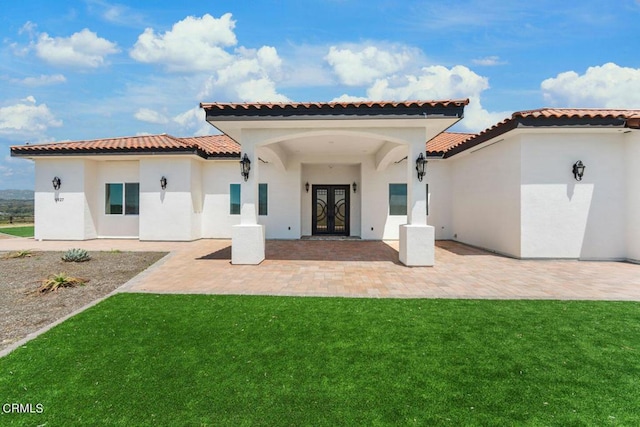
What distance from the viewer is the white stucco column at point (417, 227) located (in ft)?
28.1

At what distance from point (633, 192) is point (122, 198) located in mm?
20168

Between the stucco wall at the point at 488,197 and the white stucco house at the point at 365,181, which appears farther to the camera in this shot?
→ the stucco wall at the point at 488,197

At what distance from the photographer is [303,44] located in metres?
13.2

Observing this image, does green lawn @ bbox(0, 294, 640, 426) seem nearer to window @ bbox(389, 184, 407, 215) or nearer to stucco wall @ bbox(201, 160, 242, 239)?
window @ bbox(389, 184, 407, 215)

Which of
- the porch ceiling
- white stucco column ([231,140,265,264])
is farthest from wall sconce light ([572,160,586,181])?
white stucco column ([231,140,265,264])

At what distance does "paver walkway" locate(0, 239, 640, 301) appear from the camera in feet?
20.3

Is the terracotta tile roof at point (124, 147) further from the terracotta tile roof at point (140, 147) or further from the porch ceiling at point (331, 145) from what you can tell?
the porch ceiling at point (331, 145)

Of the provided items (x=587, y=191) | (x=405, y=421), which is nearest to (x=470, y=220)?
(x=587, y=191)

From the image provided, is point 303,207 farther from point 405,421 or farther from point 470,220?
point 405,421

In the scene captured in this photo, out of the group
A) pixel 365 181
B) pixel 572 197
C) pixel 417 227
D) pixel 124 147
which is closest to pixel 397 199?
pixel 365 181

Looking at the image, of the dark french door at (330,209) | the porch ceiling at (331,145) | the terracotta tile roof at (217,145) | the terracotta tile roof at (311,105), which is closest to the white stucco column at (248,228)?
the terracotta tile roof at (311,105)

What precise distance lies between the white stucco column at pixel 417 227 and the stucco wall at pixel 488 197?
3403 millimetres

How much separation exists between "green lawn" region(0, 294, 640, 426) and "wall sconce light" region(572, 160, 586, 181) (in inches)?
220

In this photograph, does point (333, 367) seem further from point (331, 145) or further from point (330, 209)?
point (330, 209)
